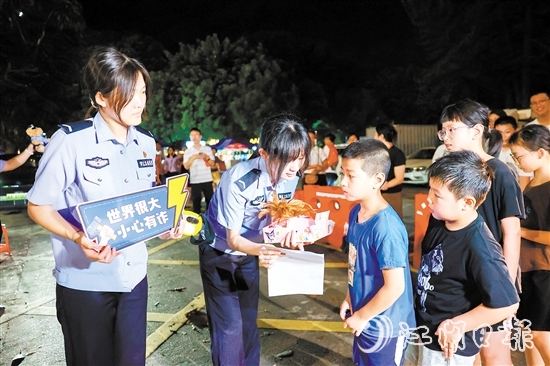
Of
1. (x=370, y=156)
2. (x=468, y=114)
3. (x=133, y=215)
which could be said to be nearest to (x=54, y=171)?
(x=133, y=215)

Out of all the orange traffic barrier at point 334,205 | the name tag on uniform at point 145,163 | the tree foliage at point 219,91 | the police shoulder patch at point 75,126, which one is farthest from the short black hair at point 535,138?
the tree foliage at point 219,91

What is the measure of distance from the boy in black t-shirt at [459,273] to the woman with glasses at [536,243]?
36.0 inches

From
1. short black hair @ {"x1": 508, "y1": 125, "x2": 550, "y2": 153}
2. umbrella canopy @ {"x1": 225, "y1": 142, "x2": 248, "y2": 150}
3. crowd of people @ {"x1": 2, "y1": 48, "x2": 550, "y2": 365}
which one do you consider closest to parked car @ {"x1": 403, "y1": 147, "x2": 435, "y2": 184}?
umbrella canopy @ {"x1": 225, "y1": 142, "x2": 248, "y2": 150}

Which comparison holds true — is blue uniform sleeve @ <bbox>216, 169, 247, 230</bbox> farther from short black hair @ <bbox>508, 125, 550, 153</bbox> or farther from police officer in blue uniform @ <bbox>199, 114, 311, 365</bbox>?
short black hair @ <bbox>508, 125, 550, 153</bbox>

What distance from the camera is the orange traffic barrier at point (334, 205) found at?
6.93m

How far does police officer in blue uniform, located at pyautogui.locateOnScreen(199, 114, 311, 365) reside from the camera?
7.93 ft

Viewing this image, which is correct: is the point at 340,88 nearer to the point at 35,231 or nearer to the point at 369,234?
the point at 35,231

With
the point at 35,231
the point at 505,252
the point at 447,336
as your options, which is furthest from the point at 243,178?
the point at 35,231

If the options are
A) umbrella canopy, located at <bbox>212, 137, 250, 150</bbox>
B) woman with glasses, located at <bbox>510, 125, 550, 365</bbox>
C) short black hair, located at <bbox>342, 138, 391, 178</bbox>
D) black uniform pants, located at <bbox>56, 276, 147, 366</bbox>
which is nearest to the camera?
black uniform pants, located at <bbox>56, 276, 147, 366</bbox>

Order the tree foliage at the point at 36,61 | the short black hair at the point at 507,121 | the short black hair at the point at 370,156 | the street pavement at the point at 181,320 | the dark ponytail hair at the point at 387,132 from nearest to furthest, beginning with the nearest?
the short black hair at the point at 370,156 → the street pavement at the point at 181,320 → the short black hair at the point at 507,121 → the dark ponytail hair at the point at 387,132 → the tree foliage at the point at 36,61

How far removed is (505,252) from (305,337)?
2.00 meters

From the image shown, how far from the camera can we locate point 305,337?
3840mm

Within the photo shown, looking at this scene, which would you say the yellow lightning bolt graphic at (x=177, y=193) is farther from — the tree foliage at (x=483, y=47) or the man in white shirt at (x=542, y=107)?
the tree foliage at (x=483, y=47)

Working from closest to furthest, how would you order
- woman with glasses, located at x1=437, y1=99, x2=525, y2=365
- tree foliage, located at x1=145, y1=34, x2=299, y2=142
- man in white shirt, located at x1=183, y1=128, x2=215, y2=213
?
woman with glasses, located at x1=437, y1=99, x2=525, y2=365 < man in white shirt, located at x1=183, y1=128, x2=215, y2=213 < tree foliage, located at x1=145, y1=34, x2=299, y2=142
